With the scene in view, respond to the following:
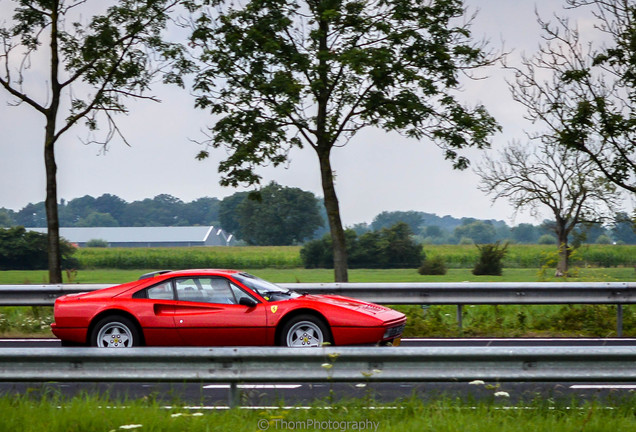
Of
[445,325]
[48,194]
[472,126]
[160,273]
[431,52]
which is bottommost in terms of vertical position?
[445,325]

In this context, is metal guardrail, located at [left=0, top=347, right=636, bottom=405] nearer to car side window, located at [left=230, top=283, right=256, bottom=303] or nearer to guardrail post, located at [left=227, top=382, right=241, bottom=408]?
guardrail post, located at [left=227, top=382, right=241, bottom=408]

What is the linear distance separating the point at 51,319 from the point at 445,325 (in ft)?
24.6

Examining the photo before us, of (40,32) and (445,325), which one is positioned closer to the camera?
(445,325)

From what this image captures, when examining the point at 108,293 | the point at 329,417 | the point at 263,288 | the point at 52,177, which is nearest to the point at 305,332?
the point at 263,288

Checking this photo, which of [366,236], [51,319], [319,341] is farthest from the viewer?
[366,236]

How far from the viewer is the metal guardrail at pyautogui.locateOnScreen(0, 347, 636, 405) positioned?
6715 mm

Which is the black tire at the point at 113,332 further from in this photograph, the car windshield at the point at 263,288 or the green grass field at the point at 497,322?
the green grass field at the point at 497,322

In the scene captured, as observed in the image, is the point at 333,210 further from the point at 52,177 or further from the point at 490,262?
the point at 490,262

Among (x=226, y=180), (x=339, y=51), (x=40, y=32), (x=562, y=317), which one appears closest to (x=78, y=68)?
(x=40, y=32)

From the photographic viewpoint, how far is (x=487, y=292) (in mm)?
13703

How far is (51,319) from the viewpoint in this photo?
15234 millimetres

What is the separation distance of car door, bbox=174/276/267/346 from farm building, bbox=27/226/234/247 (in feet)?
216

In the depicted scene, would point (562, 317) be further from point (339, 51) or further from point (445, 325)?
point (339, 51)

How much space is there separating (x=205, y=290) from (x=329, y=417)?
421cm
